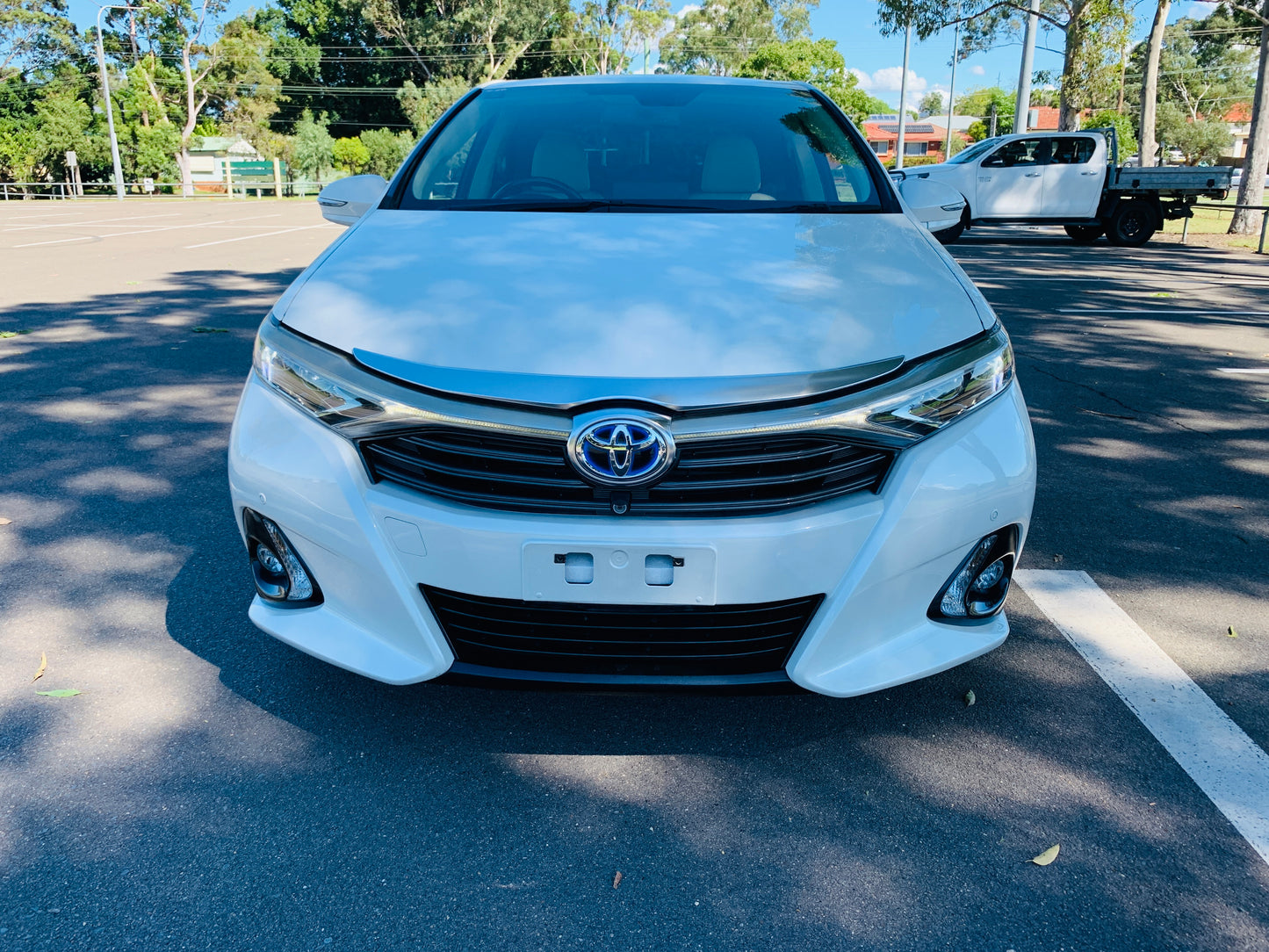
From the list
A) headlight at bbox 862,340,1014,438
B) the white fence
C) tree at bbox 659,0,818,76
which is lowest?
the white fence

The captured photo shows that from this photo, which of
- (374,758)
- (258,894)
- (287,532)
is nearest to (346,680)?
(374,758)

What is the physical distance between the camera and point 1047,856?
2098 mm

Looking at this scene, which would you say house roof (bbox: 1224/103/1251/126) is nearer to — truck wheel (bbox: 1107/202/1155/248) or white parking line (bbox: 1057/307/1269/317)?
truck wheel (bbox: 1107/202/1155/248)

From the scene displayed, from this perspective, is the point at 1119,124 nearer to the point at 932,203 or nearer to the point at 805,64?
the point at 805,64

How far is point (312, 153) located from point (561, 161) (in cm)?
5171

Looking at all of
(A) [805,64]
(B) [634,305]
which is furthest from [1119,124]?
(B) [634,305]

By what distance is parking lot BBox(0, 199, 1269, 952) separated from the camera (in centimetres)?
193

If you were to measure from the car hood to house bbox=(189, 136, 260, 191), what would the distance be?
62.8 metres

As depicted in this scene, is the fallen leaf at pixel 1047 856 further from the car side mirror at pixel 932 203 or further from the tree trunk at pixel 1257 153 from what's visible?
the tree trunk at pixel 1257 153

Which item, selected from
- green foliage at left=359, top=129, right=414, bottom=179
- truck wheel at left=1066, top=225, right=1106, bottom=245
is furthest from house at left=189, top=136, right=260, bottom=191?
truck wheel at left=1066, top=225, right=1106, bottom=245

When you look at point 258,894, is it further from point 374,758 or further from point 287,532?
point 287,532

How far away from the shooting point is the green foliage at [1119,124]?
41531 millimetres

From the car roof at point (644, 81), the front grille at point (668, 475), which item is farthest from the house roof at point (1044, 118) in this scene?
the front grille at point (668, 475)

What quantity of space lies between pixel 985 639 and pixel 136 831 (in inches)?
73.7
